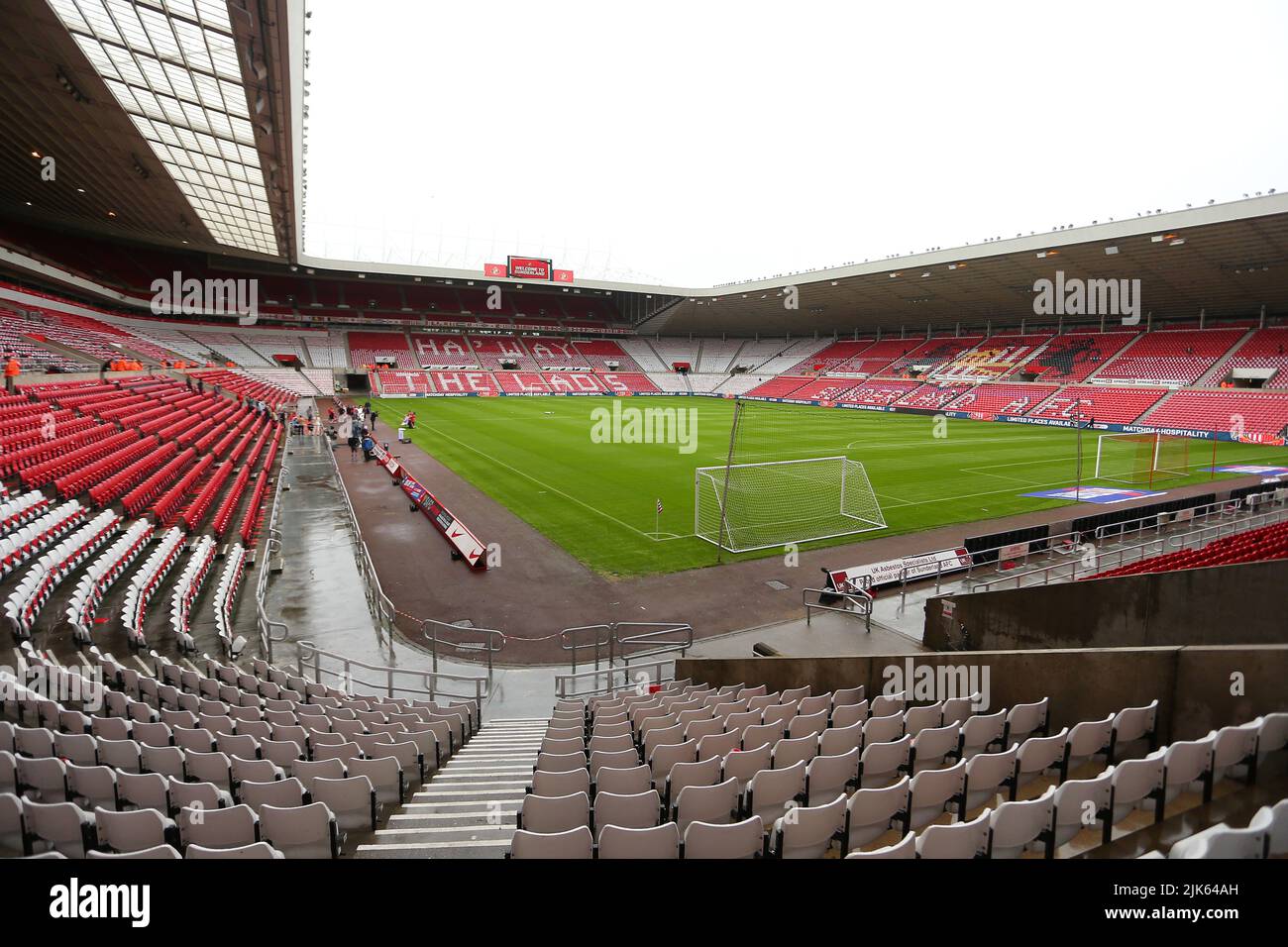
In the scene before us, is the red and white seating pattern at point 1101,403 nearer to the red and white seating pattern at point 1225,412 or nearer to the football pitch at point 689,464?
the red and white seating pattern at point 1225,412

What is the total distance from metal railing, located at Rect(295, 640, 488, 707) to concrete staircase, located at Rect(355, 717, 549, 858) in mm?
2479

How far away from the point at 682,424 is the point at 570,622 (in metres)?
33.0

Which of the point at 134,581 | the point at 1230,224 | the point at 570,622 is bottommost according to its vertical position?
the point at 570,622

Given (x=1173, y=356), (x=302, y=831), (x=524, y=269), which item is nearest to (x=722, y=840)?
(x=302, y=831)

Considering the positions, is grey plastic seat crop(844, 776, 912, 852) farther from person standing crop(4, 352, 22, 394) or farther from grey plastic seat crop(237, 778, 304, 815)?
person standing crop(4, 352, 22, 394)

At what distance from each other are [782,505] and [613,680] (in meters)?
13.1

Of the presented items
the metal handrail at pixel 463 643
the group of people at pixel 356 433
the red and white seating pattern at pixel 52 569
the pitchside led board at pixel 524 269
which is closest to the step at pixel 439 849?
the metal handrail at pixel 463 643

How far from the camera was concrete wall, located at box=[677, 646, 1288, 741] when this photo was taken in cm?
496

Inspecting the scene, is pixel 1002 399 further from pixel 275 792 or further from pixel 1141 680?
pixel 275 792

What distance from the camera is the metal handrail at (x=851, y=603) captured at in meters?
12.2

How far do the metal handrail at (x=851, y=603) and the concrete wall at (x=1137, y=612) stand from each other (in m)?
1.61
